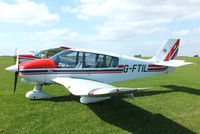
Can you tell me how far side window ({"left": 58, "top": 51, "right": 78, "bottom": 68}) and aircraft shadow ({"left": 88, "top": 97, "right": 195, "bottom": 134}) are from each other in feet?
5.84

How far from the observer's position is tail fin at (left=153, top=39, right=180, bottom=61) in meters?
8.68

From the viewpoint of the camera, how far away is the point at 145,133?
369 centimetres

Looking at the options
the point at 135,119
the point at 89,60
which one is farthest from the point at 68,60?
the point at 135,119

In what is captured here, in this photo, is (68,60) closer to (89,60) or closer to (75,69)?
(75,69)

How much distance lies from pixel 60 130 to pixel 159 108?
11.7 feet

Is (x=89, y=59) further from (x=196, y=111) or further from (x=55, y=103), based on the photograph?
(x=196, y=111)

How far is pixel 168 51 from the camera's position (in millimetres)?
8781

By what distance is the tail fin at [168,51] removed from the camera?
28.5ft

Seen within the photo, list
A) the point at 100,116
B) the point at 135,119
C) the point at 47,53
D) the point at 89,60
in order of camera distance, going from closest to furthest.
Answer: the point at 135,119
the point at 100,116
the point at 89,60
the point at 47,53

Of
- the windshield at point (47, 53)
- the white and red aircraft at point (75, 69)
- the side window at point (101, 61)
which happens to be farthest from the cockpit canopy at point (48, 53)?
the side window at point (101, 61)

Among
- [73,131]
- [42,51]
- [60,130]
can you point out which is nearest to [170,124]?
[73,131]

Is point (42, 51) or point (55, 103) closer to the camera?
point (55, 103)

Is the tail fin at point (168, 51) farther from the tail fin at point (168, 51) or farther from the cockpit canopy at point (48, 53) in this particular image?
the cockpit canopy at point (48, 53)

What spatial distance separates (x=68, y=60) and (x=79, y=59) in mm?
442
